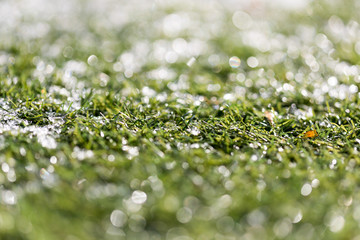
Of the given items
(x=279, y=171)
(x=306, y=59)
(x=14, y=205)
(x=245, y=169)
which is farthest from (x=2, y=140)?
(x=306, y=59)

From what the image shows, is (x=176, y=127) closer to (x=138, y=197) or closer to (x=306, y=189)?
(x=138, y=197)

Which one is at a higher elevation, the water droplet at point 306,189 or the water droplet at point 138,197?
the water droplet at point 138,197

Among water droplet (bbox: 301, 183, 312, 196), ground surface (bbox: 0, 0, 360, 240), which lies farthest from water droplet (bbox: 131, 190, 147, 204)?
water droplet (bbox: 301, 183, 312, 196)

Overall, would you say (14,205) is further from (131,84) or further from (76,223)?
(131,84)

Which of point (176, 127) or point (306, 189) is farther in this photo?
point (176, 127)

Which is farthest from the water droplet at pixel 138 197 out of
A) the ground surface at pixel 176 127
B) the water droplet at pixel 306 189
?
the water droplet at pixel 306 189

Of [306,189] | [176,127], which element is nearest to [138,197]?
[176,127]

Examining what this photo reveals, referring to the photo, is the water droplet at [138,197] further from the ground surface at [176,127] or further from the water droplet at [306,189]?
the water droplet at [306,189]

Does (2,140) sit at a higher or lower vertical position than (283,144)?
higher
